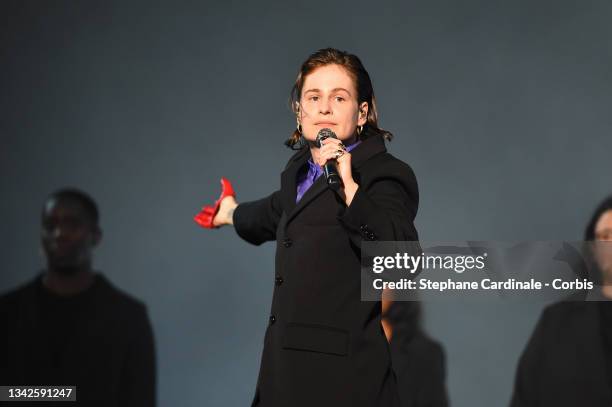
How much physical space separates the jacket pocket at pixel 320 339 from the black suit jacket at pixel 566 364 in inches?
41.4

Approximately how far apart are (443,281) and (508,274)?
164 mm

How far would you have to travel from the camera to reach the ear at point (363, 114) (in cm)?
157

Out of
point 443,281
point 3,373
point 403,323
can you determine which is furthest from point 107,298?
point 443,281

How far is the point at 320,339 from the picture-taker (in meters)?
1.36

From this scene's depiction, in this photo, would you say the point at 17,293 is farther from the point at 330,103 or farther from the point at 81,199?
the point at 330,103

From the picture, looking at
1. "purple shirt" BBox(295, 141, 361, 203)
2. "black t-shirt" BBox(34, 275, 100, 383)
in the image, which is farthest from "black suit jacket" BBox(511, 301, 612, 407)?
"black t-shirt" BBox(34, 275, 100, 383)

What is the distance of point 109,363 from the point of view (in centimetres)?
254

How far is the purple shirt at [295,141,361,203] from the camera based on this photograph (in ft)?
5.00

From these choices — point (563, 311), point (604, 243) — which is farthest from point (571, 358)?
point (604, 243)

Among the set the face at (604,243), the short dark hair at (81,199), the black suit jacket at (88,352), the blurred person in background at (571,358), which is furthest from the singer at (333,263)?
the short dark hair at (81,199)

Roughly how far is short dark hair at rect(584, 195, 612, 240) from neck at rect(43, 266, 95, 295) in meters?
1.74

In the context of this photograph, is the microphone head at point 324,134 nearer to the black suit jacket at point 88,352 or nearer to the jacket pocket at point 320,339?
the jacket pocket at point 320,339

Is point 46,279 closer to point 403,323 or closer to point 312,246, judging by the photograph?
point 403,323

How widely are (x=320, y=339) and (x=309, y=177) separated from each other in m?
0.37
